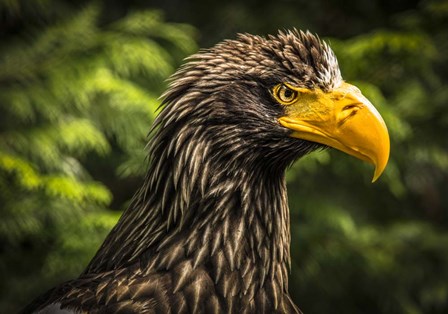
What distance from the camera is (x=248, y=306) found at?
3.09 m

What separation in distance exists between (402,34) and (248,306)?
2.84 meters

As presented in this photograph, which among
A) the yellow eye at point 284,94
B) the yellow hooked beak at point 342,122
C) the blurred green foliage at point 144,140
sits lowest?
the blurred green foliage at point 144,140

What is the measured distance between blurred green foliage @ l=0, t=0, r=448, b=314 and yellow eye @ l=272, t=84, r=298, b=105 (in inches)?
73.3

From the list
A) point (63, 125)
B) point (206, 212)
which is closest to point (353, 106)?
point (206, 212)

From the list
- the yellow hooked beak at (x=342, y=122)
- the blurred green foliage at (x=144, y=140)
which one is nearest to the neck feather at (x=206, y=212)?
the yellow hooked beak at (x=342, y=122)

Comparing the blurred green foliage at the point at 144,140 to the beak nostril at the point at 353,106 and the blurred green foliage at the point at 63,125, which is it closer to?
the blurred green foliage at the point at 63,125

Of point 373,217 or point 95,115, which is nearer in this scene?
point 95,115

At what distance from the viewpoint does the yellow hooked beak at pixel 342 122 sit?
2.99 m

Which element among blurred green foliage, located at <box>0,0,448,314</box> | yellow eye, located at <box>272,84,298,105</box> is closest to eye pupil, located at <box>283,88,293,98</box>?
yellow eye, located at <box>272,84,298,105</box>

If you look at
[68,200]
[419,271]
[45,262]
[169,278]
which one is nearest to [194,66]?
[169,278]

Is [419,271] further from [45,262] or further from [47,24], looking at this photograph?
[47,24]

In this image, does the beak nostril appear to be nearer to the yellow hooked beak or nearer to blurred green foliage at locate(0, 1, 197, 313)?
the yellow hooked beak

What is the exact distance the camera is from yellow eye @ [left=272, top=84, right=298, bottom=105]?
3.12 m

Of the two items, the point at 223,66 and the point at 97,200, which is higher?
the point at 223,66
